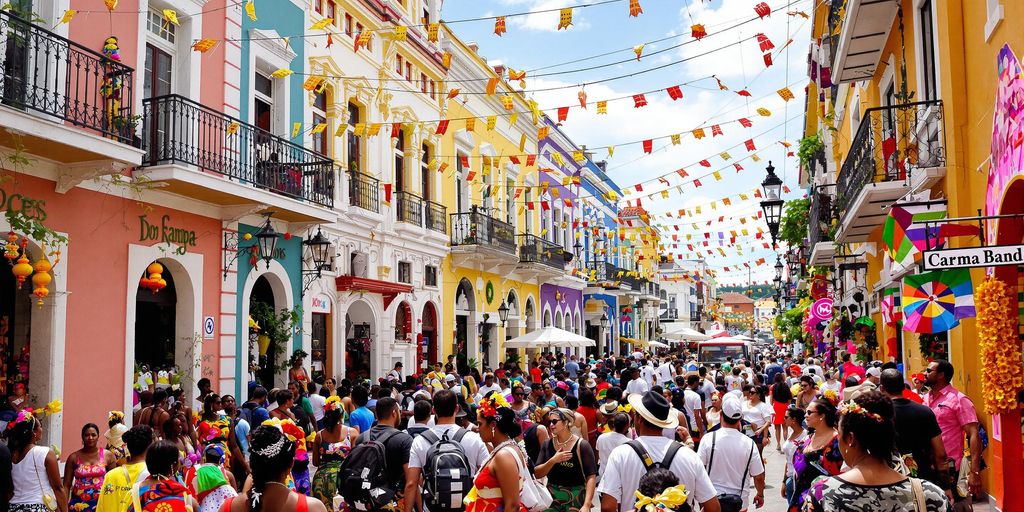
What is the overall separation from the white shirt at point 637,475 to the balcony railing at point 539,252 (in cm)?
2232

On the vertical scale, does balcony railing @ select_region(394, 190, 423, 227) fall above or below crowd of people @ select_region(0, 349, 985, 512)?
above

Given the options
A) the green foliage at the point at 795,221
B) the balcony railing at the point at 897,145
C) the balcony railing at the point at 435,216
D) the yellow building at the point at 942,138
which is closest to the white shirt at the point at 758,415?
the yellow building at the point at 942,138

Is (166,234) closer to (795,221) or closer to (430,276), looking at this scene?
(430,276)

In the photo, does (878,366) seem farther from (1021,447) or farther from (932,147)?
(1021,447)

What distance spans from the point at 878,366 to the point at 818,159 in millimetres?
12214

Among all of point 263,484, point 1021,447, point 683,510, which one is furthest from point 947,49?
point 263,484

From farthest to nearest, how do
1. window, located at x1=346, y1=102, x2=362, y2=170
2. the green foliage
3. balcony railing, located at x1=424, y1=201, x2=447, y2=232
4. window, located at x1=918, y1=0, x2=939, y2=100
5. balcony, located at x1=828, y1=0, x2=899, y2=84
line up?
the green foliage, balcony railing, located at x1=424, y1=201, x2=447, y2=232, window, located at x1=346, y1=102, x2=362, y2=170, balcony, located at x1=828, y1=0, x2=899, y2=84, window, located at x1=918, y1=0, x2=939, y2=100

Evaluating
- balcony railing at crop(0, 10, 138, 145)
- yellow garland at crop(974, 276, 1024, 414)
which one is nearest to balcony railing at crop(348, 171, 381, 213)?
balcony railing at crop(0, 10, 138, 145)

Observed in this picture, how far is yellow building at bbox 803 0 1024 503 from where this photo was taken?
795 centimetres

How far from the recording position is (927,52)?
11.0m

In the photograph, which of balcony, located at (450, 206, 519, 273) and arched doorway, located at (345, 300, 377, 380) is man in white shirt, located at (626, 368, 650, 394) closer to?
arched doorway, located at (345, 300, 377, 380)

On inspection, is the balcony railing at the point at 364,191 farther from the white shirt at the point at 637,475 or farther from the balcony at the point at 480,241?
the white shirt at the point at 637,475

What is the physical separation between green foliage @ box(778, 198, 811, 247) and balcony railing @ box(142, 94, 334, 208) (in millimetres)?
15372

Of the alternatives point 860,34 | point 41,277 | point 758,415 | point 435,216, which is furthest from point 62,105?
point 435,216
